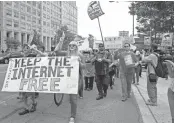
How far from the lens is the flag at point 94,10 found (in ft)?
40.7

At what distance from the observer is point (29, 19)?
8694 cm

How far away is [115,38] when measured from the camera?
14438 mm

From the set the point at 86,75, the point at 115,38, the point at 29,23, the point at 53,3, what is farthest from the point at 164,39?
the point at 53,3

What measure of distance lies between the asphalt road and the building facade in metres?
41.4

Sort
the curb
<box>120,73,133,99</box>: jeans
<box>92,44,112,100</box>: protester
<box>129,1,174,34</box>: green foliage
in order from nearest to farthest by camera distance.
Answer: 1. the curb
2. <box>120,73,133,99</box>: jeans
3. <box>92,44,112,100</box>: protester
4. <box>129,1,174,34</box>: green foliage

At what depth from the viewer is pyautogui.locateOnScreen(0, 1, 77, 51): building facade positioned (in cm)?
7062

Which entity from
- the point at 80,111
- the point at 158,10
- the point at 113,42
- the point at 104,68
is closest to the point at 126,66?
the point at 104,68

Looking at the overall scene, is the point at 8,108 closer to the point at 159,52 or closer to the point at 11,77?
the point at 11,77

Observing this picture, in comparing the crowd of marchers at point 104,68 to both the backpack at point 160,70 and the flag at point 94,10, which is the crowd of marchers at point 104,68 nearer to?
Answer: the backpack at point 160,70

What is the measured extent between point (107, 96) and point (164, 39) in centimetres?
759

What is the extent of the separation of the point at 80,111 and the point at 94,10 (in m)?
7.76

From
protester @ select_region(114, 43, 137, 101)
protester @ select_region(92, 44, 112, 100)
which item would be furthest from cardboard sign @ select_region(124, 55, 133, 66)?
protester @ select_region(92, 44, 112, 100)

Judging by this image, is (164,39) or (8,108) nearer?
(8,108)

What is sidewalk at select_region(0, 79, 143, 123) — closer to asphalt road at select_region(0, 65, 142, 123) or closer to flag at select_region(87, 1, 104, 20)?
asphalt road at select_region(0, 65, 142, 123)
